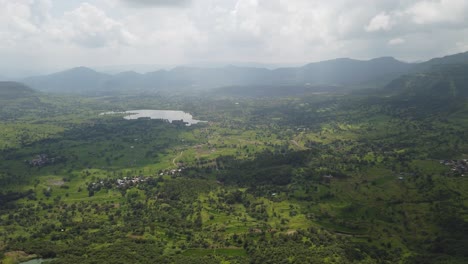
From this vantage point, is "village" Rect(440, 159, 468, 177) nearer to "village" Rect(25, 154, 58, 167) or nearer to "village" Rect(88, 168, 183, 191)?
"village" Rect(88, 168, 183, 191)

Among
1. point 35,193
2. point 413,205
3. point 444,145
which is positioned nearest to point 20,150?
point 35,193

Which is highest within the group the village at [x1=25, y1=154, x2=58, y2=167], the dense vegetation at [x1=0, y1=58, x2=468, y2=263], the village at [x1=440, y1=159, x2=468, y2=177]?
the village at [x1=25, y1=154, x2=58, y2=167]

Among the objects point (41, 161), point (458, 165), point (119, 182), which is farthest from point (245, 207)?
point (41, 161)

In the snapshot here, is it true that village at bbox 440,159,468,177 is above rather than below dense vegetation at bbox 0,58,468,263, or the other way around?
above

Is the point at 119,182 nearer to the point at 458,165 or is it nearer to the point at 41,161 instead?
the point at 41,161

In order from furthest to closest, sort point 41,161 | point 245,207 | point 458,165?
point 41,161 < point 458,165 < point 245,207

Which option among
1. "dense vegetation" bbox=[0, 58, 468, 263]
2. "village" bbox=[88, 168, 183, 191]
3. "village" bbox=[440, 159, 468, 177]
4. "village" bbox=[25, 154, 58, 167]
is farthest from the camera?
"village" bbox=[25, 154, 58, 167]

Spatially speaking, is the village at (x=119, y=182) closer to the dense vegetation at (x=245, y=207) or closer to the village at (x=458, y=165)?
the dense vegetation at (x=245, y=207)

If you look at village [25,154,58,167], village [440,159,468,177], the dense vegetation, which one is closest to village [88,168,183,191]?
the dense vegetation

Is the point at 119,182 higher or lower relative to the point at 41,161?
lower

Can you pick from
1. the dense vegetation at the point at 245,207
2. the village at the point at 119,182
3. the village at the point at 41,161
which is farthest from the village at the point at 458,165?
the village at the point at 41,161

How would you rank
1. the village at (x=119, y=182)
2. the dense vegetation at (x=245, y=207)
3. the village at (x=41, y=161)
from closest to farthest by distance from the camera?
the dense vegetation at (x=245, y=207) → the village at (x=119, y=182) → the village at (x=41, y=161)

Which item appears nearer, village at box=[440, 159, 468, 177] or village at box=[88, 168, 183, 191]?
village at box=[440, 159, 468, 177]

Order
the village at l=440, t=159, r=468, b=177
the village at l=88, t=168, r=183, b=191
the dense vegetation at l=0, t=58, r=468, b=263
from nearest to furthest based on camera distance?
the dense vegetation at l=0, t=58, r=468, b=263 < the village at l=440, t=159, r=468, b=177 < the village at l=88, t=168, r=183, b=191
